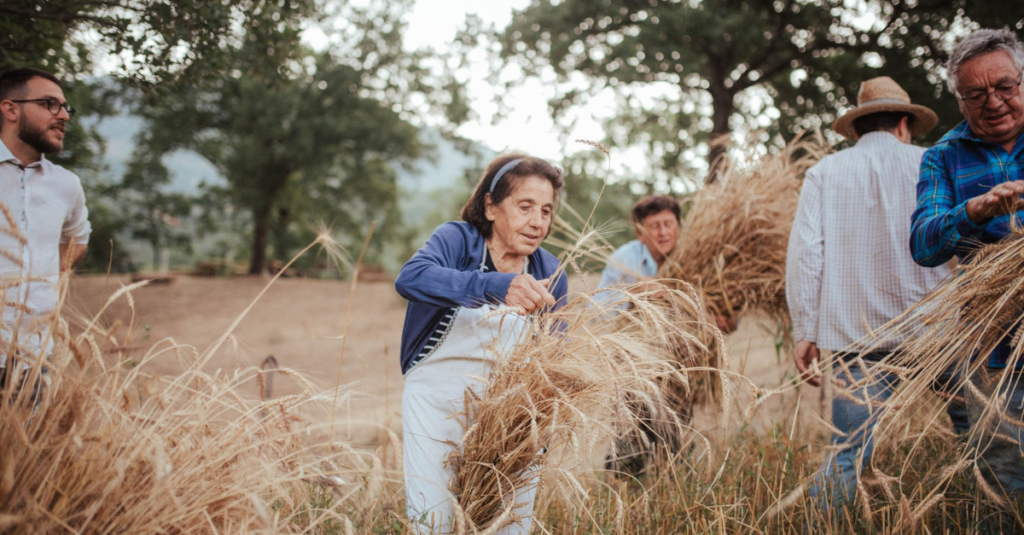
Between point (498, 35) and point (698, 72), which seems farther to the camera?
point (498, 35)

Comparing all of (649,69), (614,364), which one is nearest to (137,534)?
(614,364)

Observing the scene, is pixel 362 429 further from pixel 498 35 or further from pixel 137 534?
pixel 498 35

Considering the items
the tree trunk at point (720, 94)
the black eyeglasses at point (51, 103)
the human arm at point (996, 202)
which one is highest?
the tree trunk at point (720, 94)

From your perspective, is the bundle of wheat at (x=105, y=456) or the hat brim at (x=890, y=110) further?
the hat brim at (x=890, y=110)

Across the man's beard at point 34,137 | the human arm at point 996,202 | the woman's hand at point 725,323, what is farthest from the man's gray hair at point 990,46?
the man's beard at point 34,137

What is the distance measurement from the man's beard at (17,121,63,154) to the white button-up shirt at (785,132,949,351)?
292 cm

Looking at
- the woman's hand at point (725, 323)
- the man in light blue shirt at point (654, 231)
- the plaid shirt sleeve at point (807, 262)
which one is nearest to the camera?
the plaid shirt sleeve at point (807, 262)

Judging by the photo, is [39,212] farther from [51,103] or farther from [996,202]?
[996,202]

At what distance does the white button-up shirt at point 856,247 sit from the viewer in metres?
2.38

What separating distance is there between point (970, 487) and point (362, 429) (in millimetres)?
3706

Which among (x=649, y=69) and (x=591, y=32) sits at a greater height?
(x=591, y=32)

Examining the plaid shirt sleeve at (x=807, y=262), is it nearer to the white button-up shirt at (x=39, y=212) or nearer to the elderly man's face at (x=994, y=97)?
→ the elderly man's face at (x=994, y=97)

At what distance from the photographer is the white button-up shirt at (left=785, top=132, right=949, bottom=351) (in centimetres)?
238

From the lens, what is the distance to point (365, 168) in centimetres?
1991
